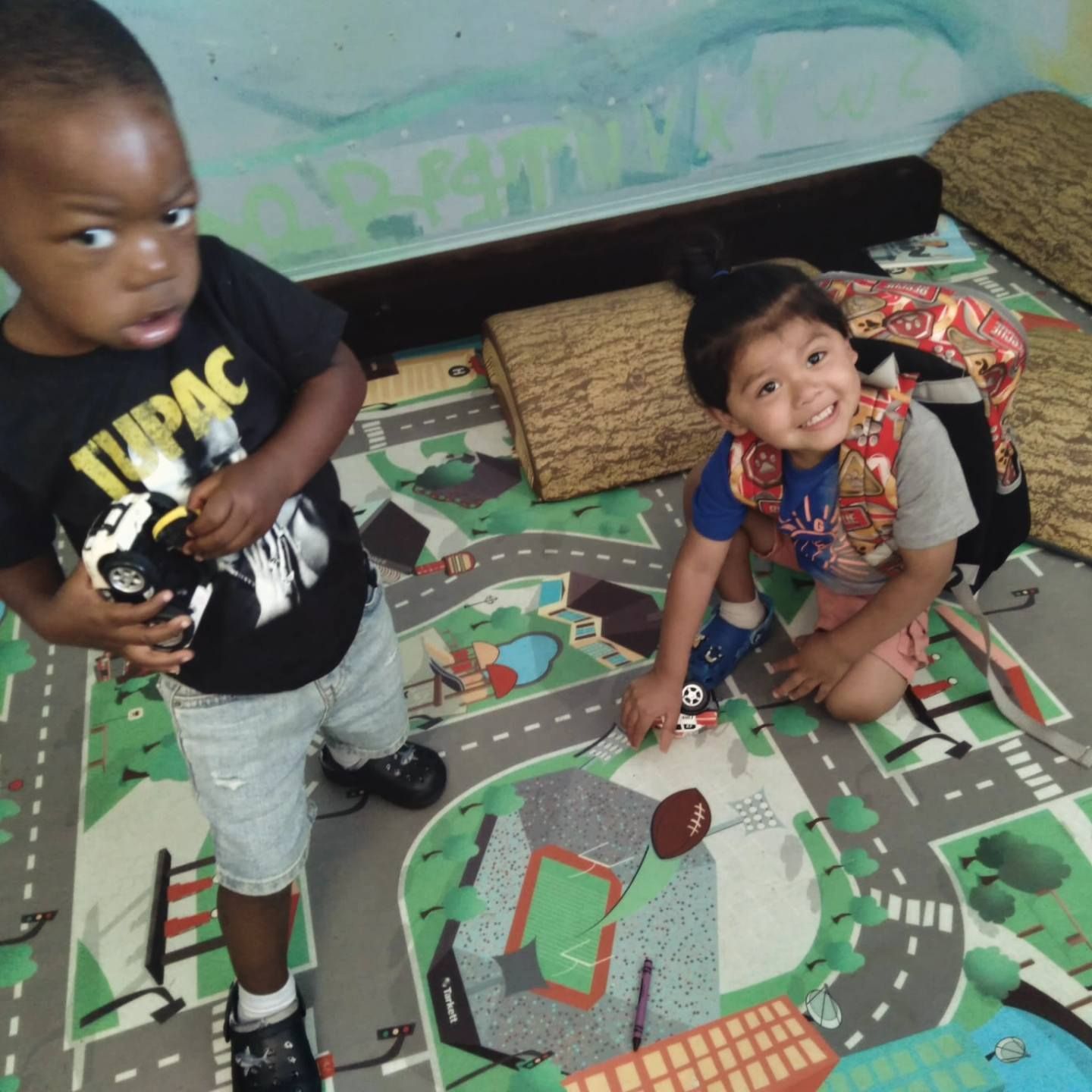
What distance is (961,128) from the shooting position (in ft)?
6.31

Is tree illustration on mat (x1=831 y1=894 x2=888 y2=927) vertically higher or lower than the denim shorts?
lower

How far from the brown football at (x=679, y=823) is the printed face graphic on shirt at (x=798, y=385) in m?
0.44

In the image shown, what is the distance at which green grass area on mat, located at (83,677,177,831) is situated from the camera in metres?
1.19

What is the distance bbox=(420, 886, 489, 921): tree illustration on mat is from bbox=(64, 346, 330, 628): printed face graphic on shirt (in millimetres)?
448

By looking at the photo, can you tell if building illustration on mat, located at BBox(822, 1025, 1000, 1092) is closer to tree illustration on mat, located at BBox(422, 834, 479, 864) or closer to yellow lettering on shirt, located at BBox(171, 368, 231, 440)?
tree illustration on mat, located at BBox(422, 834, 479, 864)

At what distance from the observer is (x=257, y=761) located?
81cm

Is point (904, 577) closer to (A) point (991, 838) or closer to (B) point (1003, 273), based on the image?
(A) point (991, 838)

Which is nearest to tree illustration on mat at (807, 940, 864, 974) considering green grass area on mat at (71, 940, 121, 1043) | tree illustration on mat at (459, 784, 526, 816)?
tree illustration on mat at (459, 784, 526, 816)

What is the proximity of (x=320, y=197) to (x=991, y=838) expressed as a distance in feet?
4.67

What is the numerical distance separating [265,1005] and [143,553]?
0.52 meters

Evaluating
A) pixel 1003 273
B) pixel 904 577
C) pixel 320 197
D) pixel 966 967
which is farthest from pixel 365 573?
pixel 1003 273

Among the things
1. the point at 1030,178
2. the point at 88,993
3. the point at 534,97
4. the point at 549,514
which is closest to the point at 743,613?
the point at 549,514

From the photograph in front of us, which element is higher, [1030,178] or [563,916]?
[1030,178]

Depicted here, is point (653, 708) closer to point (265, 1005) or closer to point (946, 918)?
point (946, 918)
